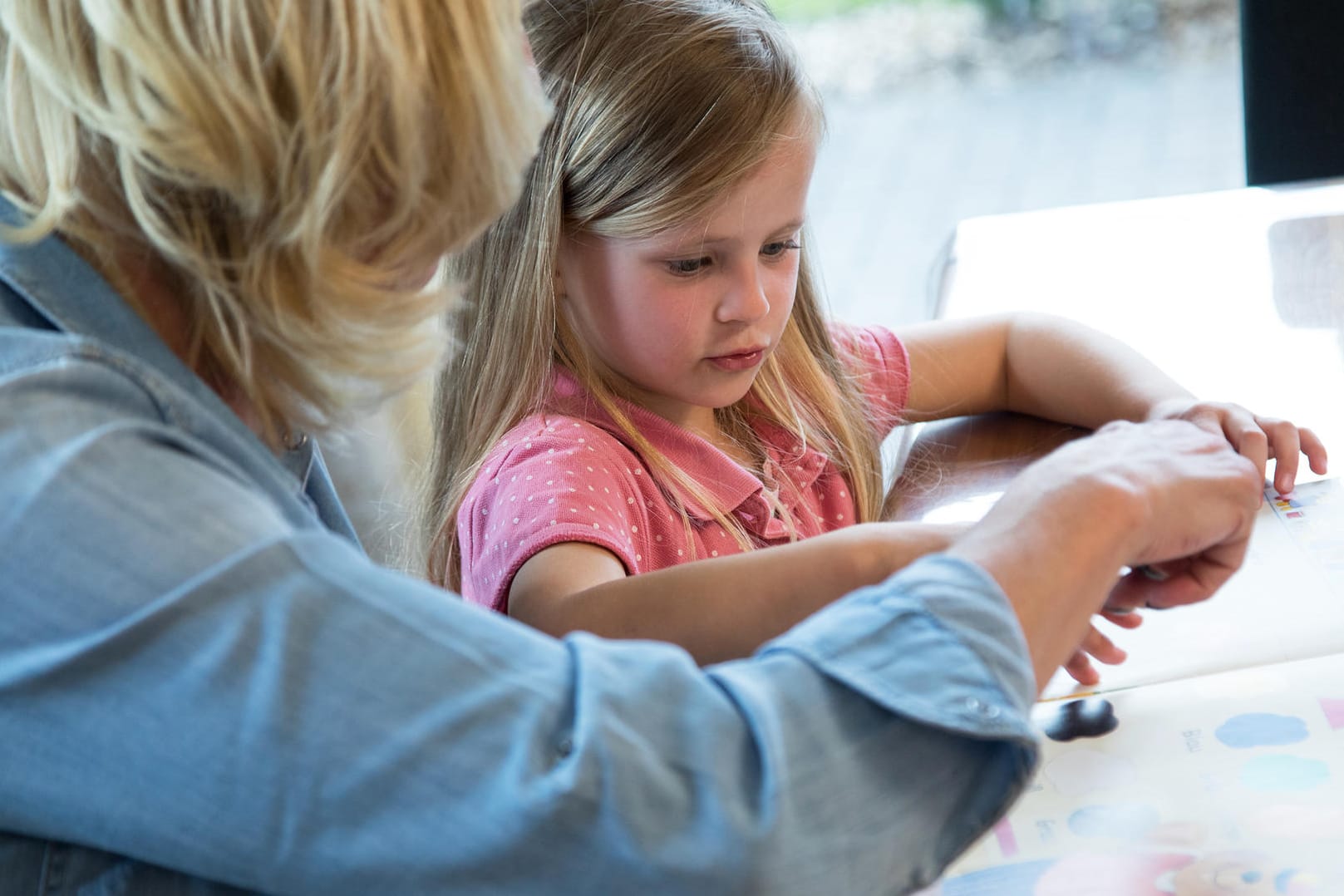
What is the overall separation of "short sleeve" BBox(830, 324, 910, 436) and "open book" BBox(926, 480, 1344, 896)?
1.38ft

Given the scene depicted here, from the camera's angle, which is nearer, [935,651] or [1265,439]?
[935,651]

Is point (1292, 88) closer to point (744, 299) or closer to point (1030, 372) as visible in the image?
point (1030, 372)

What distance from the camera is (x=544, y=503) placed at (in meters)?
0.93

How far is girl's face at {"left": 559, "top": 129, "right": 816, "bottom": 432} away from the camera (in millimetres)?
1009

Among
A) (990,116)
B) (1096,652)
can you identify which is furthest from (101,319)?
(990,116)

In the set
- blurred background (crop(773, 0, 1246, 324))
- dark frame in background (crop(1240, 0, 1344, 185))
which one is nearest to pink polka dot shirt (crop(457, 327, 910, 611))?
dark frame in background (crop(1240, 0, 1344, 185))

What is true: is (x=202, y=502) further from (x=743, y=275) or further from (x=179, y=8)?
(x=743, y=275)

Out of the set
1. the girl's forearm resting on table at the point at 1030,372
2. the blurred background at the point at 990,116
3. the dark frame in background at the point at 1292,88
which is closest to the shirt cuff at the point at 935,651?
the girl's forearm resting on table at the point at 1030,372

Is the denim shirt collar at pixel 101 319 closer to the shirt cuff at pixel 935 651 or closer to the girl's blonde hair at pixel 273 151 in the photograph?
the girl's blonde hair at pixel 273 151

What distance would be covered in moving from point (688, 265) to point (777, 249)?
0.27 feet

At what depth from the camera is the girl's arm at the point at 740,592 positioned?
84 centimetres

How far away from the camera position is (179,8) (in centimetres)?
53

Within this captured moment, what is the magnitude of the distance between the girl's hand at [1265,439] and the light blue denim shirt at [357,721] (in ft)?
1.82

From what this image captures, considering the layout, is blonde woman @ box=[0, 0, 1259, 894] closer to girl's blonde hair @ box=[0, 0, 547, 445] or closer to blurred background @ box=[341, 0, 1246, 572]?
girl's blonde hair @ box=[0, 0, 547, 445]
